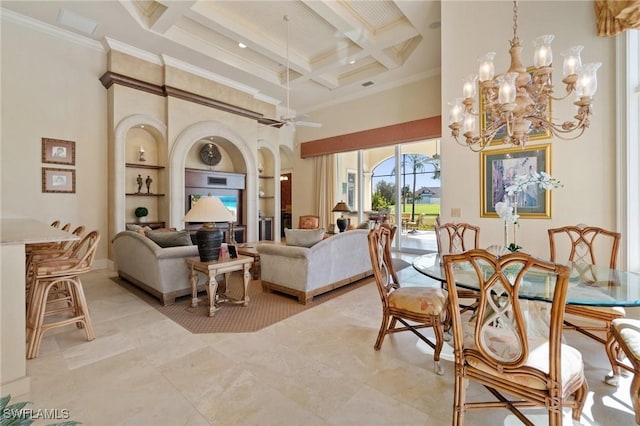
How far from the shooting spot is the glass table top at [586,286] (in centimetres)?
159

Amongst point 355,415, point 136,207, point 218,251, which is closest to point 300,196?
point 136,207

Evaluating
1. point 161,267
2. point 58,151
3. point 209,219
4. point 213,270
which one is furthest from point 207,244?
point 58,151

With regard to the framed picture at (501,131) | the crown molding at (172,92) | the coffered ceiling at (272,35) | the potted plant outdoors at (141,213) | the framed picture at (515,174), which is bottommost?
the potted plant outdoors at (141,213)

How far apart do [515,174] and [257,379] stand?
347cm

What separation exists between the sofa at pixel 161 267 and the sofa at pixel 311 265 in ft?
3.11

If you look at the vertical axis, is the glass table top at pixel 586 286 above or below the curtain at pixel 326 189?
below

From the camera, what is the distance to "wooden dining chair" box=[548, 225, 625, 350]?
2137 mm

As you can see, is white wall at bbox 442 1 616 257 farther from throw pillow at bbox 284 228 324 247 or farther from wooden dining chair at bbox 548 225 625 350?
throw pillow at bbox 284 228 324 247

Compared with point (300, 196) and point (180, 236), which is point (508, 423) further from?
point (300, 196)

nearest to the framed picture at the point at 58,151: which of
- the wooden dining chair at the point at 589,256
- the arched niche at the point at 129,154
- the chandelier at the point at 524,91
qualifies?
the arched niche at the point at 129,154

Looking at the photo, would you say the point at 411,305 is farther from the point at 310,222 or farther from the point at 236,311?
the point at 310,222

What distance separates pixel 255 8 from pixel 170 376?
522 centimetres

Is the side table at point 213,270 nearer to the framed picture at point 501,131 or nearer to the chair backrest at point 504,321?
the chair backrest at point 504,321

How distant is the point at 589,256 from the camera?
2938 millimetres
